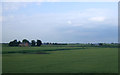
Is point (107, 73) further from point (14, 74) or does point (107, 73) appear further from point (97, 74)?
point (14, 74)

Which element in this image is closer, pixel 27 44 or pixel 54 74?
pixel 54 74

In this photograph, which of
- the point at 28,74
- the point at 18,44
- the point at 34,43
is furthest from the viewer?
the point at 34,43

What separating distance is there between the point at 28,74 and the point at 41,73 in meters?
0.63

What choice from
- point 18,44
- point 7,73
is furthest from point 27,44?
point 7,73

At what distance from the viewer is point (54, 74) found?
788cm

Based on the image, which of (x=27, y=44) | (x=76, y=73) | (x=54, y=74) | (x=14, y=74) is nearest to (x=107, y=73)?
(x=76, y=73)

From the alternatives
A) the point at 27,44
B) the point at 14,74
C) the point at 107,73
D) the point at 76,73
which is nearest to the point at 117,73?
the point at 107,73

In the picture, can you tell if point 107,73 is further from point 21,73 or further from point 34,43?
point 34,43

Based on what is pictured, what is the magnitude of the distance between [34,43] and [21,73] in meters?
37.2

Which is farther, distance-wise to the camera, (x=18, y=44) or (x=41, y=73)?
(x=18, y=44)

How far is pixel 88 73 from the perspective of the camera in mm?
8094

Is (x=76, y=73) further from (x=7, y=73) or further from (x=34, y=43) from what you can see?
(x=34, y=43)

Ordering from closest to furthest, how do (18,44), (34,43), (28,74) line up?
(28,74) < (18,44) < (34,43)

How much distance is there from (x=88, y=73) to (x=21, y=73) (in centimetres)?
316
